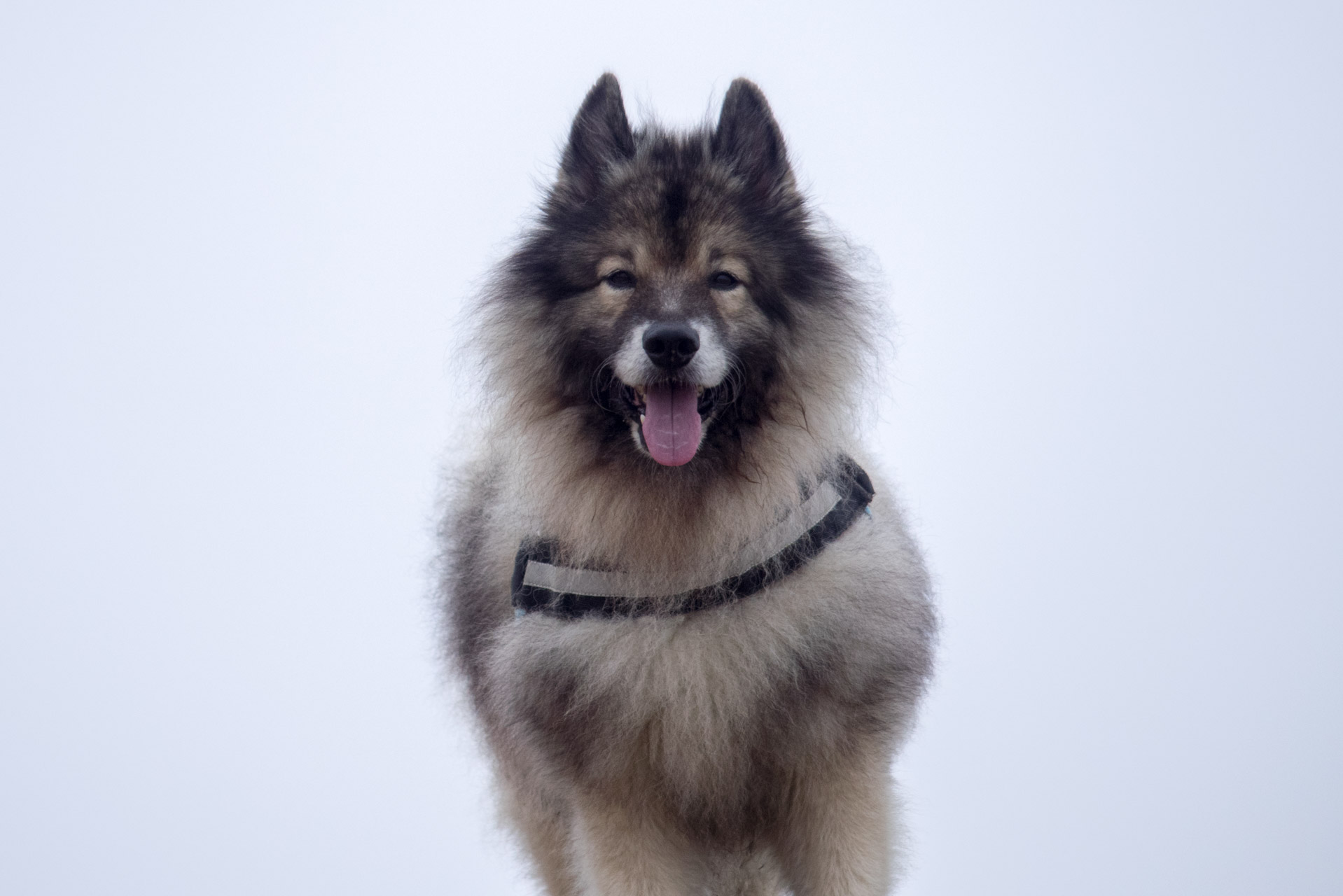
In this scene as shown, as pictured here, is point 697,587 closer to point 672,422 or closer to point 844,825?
point 672,422

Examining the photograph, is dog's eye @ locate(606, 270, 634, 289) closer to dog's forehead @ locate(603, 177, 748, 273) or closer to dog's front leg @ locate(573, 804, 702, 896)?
dog's forehead @ locate(603, 177, 748, 273)

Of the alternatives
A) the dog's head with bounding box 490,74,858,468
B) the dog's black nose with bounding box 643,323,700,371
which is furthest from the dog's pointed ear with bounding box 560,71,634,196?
the dog's black nose with bounding box 643,323,700,371

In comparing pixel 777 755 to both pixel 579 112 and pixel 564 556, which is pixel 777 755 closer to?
pixel 564 556

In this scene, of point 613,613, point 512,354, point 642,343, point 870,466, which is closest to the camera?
point 642,343

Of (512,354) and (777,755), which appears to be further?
(512,354)

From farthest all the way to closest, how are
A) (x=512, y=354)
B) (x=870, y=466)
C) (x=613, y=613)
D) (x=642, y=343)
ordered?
(x=870, y=466), (x=512, y=354), (x=613, y=613), (x=642, y=343)

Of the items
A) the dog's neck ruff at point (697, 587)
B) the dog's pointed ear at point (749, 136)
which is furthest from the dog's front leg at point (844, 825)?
the dog's pointed ear at point (749, 136)

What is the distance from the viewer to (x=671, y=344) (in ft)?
10.6

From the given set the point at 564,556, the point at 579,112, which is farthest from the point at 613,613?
the point at 579,112

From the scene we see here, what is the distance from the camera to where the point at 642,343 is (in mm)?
3275

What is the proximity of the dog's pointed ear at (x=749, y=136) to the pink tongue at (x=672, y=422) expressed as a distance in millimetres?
709

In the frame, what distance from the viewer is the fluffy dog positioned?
3424mm

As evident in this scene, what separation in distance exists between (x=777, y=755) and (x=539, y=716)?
25.8 inches

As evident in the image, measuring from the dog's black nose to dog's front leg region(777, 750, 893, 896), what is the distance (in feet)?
3.89
